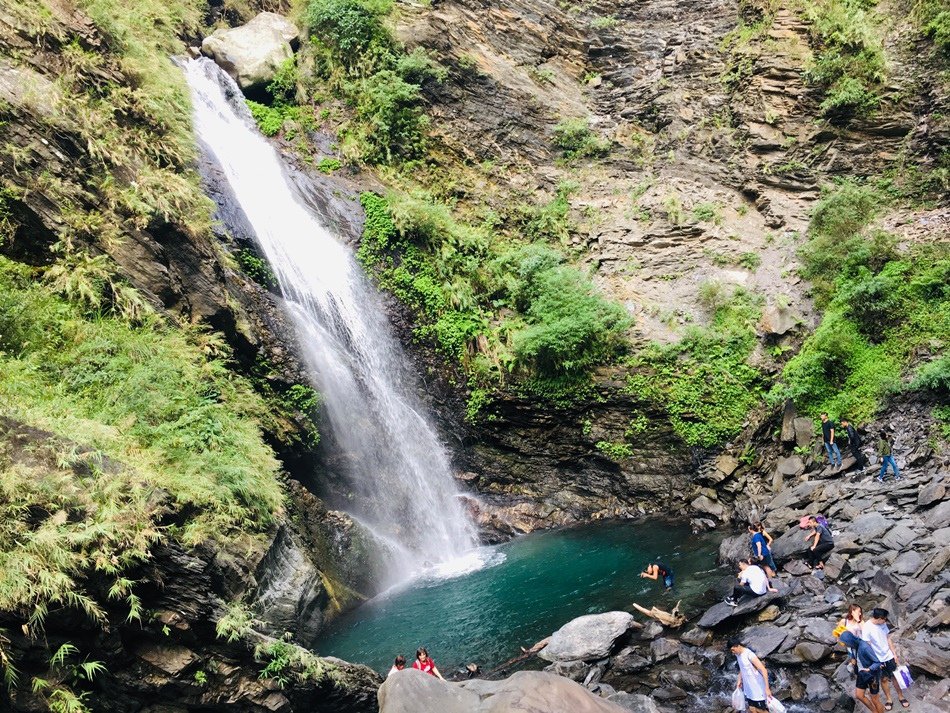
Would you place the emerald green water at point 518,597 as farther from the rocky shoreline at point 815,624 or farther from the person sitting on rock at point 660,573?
the rocky shoreline at point 815,624

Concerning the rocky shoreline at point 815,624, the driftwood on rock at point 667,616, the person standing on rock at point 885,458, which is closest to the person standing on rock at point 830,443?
the rocky shoreline at point 815,624

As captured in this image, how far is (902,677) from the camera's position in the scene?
652 centimetres

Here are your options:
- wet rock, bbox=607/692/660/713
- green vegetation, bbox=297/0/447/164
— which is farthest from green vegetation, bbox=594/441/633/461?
green vegetation, bbox=297/0/447/164

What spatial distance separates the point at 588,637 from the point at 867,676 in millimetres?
4003

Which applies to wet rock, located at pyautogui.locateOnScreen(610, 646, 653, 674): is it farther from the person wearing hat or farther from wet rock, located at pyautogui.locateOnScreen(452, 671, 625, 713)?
the person wearing hat

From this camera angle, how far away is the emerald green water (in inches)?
414

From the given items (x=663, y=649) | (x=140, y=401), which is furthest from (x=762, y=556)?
(x=140, y=401)

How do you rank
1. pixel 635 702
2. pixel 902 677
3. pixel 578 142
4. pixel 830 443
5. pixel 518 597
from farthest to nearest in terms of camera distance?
pixel 578 142 < pixel 830 443 < pixel 518 597 < pixel 635 702 < pixel 902 677

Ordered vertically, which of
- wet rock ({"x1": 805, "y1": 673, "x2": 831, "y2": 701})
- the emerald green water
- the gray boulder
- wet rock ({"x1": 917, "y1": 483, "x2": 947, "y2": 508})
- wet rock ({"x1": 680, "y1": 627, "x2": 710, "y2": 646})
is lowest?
the emerald green water

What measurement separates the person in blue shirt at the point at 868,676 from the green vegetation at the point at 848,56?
1787 cm

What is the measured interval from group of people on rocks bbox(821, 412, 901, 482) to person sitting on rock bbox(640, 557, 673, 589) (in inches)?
174

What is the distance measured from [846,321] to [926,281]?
5.91 feet

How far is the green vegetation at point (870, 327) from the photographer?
42.8 ft

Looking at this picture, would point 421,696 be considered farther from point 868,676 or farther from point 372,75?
point 372,75
